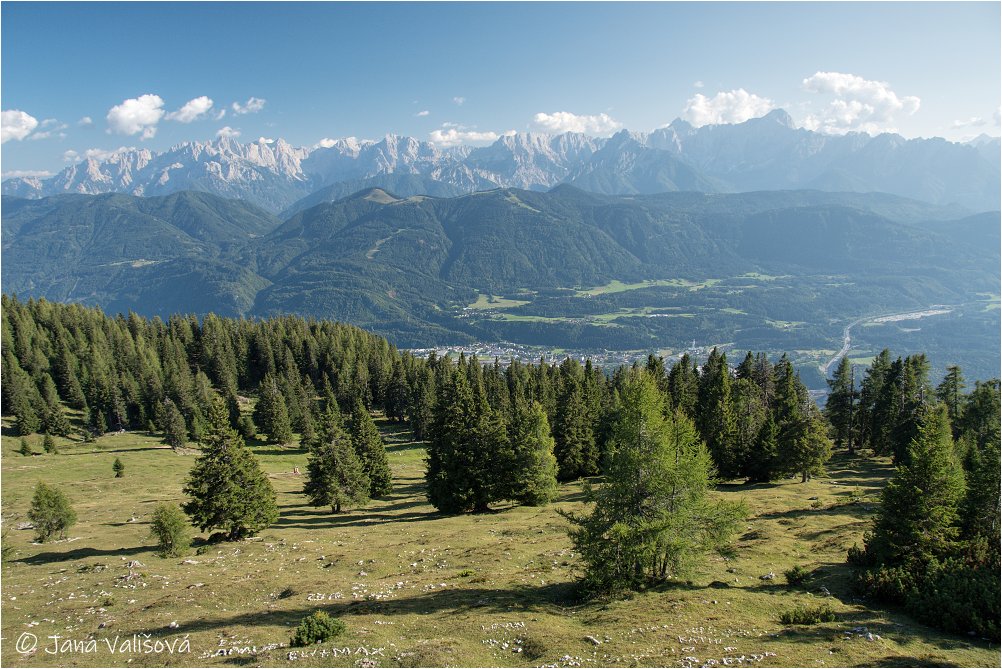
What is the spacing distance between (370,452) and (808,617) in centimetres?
5467

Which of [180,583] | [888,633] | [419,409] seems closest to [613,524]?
[888,633]

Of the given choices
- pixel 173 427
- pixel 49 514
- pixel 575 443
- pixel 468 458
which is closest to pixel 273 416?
pixel 173 427

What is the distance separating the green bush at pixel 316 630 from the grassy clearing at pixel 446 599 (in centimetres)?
70

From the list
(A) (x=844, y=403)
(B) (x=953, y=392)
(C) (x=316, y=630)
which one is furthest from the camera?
(A) (x=844, y=403)

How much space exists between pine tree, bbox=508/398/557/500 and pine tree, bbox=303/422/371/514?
19311mm

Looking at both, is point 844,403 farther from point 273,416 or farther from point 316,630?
point 273,416

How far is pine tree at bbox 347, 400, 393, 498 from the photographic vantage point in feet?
218

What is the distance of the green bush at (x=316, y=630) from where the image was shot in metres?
21.9

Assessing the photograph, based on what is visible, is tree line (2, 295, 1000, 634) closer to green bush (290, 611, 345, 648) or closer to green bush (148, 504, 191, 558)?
green bush (148, 504, 191, 558)

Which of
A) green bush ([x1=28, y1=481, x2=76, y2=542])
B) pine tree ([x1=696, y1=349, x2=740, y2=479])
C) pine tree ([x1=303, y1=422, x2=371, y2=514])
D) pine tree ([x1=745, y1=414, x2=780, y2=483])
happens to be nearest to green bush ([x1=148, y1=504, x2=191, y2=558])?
green bush ([x1=28, y1=481, x2=76, y2=542])

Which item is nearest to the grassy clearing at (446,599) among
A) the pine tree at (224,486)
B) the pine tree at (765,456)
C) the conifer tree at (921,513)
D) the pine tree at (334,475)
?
the pine tree at (224,486)

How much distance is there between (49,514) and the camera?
43.8m

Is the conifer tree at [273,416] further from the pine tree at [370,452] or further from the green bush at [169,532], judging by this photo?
the green bush at [169,532]

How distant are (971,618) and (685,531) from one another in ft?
39.2
